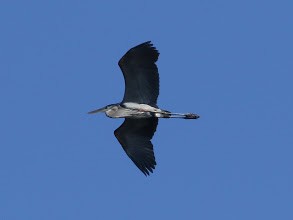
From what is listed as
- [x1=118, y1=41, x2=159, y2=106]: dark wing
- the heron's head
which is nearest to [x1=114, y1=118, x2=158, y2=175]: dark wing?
the heron's head

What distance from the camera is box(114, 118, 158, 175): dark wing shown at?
41969mm

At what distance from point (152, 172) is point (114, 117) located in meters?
1.74

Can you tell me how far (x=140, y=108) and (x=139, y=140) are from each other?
0.86 meters

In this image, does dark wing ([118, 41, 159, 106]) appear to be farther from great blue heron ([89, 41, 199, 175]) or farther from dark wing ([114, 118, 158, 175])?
dark wing ([114, 118, 158, 175])

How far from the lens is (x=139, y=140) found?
4238 centimetres

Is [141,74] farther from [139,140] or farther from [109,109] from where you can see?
[139,140]

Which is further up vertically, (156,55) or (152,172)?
(156,55)

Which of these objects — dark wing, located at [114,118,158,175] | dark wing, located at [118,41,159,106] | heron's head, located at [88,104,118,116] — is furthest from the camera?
heron's head, located at [88,104,118,116]

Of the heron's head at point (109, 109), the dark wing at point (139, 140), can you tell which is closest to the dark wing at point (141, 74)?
the heron's head at point (109, 109)

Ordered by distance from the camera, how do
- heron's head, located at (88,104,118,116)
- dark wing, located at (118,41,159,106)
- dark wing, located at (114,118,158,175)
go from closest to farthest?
dark wing, located at (118,41,159,106) → dark wing, located at (114,118,158,175) → heron's head, located at (88,104,118,116)

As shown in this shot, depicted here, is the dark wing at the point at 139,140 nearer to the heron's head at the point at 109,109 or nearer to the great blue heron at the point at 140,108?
the great blue heron at the point at 140,108

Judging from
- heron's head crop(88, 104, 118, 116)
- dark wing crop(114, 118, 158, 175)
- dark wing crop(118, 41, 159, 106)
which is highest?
dark wing crop(118, 41, 159, 106)

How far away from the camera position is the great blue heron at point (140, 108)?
1640 inches

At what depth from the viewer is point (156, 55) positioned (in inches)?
1633
